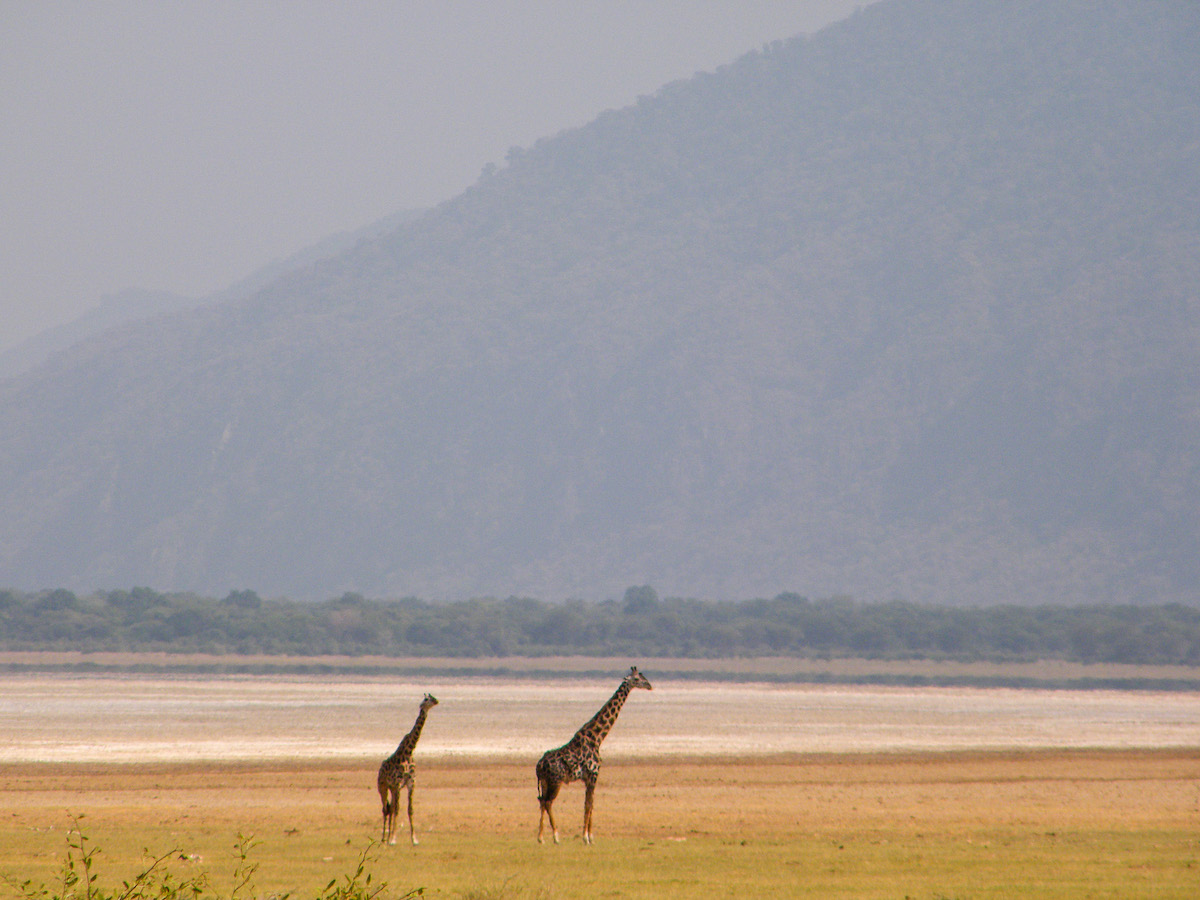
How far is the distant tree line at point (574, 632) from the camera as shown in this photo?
106562 millimetres

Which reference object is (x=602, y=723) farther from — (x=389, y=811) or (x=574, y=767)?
(x=389, y=811)

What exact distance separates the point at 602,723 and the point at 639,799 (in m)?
7.88

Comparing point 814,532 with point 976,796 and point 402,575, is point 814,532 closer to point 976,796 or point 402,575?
point 402,575

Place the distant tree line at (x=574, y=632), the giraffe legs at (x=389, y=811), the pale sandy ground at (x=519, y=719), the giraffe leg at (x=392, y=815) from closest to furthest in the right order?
1. the giraffe legs at (x=389, y=811)
2. the giraffe leg at (x=392, y=815)
3. the pale sandy ground at (x=519, y=719)
4. the distant tree line at (x=574, y=632)

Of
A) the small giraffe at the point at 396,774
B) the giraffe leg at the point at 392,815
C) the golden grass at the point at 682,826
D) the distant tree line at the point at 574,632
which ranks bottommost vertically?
the golden grass at the point at 682,826

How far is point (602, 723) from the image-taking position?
22688 millimetres

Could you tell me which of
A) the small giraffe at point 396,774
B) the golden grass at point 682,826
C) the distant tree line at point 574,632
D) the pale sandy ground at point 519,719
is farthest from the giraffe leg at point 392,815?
the distant tree line at point 574,632

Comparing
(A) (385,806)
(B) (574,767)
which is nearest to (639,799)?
(B) (574,767)

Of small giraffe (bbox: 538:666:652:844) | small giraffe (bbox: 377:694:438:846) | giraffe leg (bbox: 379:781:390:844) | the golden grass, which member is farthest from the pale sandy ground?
small giraffe (bbox: 538:666:652:844)

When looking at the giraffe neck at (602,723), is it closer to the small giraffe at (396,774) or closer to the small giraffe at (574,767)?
the small giraffe at (574,767)

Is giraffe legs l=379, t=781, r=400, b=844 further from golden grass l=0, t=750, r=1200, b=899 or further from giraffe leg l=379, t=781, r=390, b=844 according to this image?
golden grass l=0, t=750, r=1200, b=899

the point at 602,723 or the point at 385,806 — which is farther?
the point at 602,723

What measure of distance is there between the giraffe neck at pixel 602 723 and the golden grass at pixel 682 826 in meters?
1.64

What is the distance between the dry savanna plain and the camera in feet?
65.8
